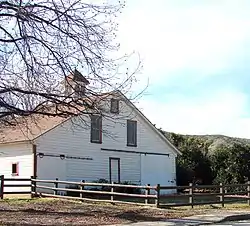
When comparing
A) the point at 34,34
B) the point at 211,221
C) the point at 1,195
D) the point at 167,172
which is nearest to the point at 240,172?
the point at 167,172

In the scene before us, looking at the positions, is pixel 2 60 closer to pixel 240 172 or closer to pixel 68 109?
pixel 68 109

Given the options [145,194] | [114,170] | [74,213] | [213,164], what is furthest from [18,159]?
[213,164]

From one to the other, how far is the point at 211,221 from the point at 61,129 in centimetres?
1776

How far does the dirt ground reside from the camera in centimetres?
1691

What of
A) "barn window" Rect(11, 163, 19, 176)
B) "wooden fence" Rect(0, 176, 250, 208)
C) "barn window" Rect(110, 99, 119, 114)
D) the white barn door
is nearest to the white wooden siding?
"barn window" Rect(11, 163, 19, 176)

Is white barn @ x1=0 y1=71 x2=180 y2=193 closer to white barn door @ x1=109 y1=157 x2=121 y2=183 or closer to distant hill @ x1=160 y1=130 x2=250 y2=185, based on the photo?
white barn door @ x1=109 y1=157 x2=121 y2=183

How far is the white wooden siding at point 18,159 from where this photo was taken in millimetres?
32281

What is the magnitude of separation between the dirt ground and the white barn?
7.41 meters

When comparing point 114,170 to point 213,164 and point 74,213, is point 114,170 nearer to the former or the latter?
point 213,164

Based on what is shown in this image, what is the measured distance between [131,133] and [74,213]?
18969mm

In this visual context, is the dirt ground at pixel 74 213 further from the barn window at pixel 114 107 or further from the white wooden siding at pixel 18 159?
the white wooden siding at pixel 18 159

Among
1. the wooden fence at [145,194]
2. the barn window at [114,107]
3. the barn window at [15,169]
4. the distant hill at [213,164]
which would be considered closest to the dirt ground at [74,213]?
the wooden fence at [145,194]

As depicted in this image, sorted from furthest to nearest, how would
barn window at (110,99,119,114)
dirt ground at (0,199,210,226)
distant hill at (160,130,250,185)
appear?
distant hill at (160,130,250,185)
barn window at (110,99,119,114)
dirt ground at (0,199,210,226)

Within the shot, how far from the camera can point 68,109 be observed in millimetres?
17000
